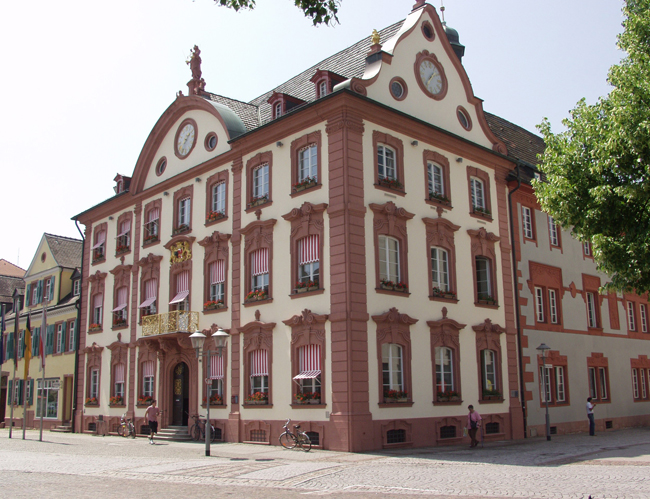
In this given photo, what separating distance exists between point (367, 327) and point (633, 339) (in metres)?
19.8

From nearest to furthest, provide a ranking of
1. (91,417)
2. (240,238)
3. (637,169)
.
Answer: (637,169)
(240,238)
(91,417)

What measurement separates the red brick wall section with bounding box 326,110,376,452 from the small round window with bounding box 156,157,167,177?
462 inches

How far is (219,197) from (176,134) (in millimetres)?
5213

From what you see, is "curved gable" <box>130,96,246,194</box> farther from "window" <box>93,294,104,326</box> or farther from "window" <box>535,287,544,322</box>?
"window" <box>535,287,544,322</box>

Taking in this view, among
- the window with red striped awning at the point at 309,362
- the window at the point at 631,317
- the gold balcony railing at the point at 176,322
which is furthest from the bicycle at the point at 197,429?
the window at the point at 631,317

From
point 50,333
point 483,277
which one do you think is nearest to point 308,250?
point 483,277

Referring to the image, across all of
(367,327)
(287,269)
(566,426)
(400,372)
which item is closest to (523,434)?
(566,426)

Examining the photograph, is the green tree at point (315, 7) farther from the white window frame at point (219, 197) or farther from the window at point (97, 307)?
the window at point (97, 307)

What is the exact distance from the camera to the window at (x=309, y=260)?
73.4ft

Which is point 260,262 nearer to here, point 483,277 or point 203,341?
point 203,341

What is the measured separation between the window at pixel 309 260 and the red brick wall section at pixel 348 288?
2.72ft

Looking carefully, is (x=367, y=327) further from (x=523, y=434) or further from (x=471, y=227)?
(x=523, y=434)

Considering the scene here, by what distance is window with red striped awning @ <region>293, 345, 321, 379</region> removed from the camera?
21.6m

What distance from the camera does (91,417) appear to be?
33.2m
